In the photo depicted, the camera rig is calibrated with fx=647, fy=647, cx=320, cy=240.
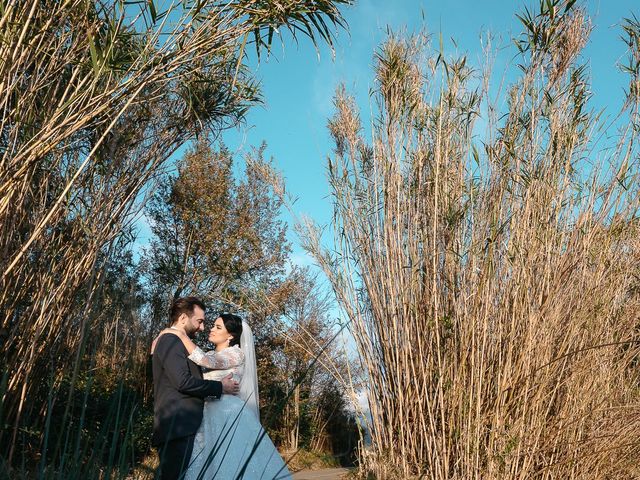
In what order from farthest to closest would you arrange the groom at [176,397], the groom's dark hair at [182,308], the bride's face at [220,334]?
the bride's face at [220,334] < the groom's dark hair at [182,308] < the groom at [176,397]

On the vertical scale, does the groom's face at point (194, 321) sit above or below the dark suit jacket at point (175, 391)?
above

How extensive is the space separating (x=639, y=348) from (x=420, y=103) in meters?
2.15

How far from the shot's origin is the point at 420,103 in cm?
420

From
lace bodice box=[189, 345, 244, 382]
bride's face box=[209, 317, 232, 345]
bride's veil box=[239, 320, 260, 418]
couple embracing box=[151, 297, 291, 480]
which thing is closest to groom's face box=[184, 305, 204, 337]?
couple embracing box=[151, 297, 291, 480]

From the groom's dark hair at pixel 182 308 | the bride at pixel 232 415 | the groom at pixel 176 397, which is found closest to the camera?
the groom at pixel 176 397

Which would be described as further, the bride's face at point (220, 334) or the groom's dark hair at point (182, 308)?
the bride's face at point (220, 334)

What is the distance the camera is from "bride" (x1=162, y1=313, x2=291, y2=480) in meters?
3.22

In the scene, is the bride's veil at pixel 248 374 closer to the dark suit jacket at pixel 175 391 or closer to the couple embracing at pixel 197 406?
the couple embracing at pixel 197 406

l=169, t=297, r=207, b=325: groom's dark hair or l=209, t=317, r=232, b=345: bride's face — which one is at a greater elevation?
l=169, t=297, r=207, b=325: groom's dark hair

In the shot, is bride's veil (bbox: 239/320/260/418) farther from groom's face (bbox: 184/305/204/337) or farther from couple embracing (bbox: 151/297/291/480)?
groom's face (bbox: 184/305/204/337)

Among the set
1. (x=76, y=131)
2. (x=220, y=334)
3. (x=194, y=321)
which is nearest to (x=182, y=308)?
(x=194, y=321)

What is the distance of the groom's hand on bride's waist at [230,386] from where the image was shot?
11.5ft

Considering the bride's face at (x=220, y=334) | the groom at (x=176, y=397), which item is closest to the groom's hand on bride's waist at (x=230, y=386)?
the groom at (x=176, y=397)

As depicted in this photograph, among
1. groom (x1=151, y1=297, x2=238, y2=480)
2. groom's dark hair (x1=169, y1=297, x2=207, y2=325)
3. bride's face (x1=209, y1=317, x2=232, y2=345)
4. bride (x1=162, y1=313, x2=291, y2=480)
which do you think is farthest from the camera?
bride's face (x1=209, y1=317, x2=232, y2=345)
